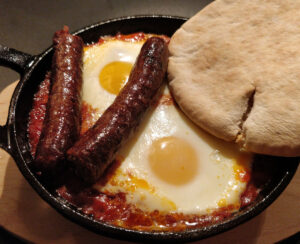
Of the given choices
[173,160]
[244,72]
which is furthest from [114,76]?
[244,72]

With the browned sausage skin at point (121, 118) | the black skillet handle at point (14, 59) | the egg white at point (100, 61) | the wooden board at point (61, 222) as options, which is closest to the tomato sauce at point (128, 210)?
the browned sausage skin at point (121, 118)

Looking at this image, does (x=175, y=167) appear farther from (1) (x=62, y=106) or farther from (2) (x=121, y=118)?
(1) (x=62, y=106)

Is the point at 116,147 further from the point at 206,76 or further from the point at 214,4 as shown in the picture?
the point at 214,4

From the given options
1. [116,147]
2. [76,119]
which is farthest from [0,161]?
[116,147]

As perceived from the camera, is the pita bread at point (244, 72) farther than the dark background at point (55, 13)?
No

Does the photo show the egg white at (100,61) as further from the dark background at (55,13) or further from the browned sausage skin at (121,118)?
the dark background at (55,13)

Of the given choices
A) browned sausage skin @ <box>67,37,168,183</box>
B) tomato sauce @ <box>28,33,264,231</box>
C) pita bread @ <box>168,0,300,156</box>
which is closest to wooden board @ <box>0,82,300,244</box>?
tomato sauce @ <box>28,33,264,231</box>

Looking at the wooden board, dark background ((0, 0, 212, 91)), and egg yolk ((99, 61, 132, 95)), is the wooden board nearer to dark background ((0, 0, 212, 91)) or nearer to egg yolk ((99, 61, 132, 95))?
egg yolk ((99, 61, 132, 95))
